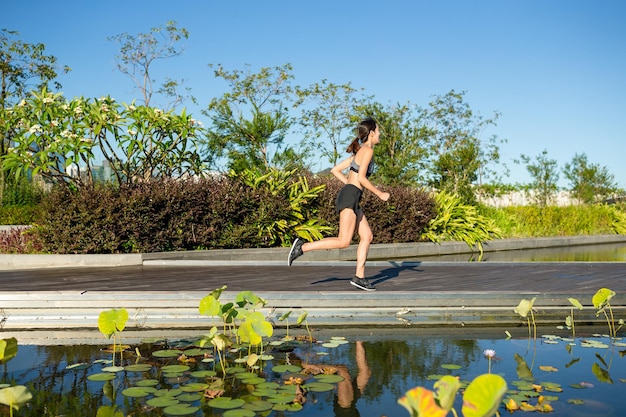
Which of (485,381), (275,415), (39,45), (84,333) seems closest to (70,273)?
(84,333)

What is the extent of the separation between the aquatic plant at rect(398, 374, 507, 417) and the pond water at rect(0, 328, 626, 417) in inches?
48.9

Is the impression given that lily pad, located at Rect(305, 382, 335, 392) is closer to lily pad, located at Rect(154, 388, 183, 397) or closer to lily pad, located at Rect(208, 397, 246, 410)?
lily pad, located at Rect(208, 397, 246, 410)

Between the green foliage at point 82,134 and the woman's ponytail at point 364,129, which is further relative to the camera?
the green foliage at point 82,134

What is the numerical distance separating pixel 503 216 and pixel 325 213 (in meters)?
9.11

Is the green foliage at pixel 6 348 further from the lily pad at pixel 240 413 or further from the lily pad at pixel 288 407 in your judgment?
the lily pad at pixel 288 407

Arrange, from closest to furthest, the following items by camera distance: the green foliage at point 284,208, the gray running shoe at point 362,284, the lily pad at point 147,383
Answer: the lily pad at point 147,383
the gray running shoe at point 362,284
the green foliage at point 284,208

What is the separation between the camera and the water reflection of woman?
11.3 feet

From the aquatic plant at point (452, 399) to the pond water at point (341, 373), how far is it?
1242 mm

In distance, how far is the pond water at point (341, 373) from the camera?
351 cm

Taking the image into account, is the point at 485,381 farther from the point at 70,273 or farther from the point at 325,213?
the point at 325,213

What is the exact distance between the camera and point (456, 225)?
17.8 m

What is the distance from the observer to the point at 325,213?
50.7 feet

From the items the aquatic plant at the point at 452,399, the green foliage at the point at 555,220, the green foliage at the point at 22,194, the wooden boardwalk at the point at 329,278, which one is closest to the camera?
the aquatic plant at the point at 452,399

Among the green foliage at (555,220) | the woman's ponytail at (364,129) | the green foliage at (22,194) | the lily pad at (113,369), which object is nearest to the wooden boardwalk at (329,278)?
the woman's ponytail at (364,129)
